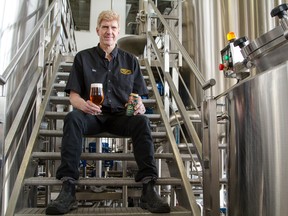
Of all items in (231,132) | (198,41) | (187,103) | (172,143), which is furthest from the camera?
(187,103)

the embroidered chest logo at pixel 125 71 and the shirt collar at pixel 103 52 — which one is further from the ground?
the shirt collar at pixel 103 52

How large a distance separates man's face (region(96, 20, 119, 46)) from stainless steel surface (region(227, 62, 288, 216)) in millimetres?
1090

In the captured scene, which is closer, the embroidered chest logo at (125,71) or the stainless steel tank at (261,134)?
the stainless steel tank at (261,134)

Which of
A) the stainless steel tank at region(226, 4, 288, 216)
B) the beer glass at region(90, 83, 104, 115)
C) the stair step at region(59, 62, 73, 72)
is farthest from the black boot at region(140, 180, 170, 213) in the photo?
the stair step at region(59, 62, 73, 72)

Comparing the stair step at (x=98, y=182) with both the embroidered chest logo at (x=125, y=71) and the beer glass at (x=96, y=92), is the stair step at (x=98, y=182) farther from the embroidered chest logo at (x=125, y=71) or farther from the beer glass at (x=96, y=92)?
the embroidered chest logo at (x=125, y=71)

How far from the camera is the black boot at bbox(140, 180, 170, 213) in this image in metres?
1.61

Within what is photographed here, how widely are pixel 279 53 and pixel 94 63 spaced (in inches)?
52.9

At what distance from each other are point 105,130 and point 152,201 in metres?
0.61

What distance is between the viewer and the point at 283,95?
101 centimetres

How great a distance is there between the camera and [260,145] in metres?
1.08

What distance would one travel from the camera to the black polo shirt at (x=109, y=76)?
6.94 feet

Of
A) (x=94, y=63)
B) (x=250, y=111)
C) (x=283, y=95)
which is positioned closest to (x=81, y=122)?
(x=94, y=63)

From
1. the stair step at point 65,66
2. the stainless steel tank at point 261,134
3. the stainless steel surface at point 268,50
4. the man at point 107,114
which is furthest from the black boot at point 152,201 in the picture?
the stair step at point 65,66

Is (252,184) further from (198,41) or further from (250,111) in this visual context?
(198,41)
